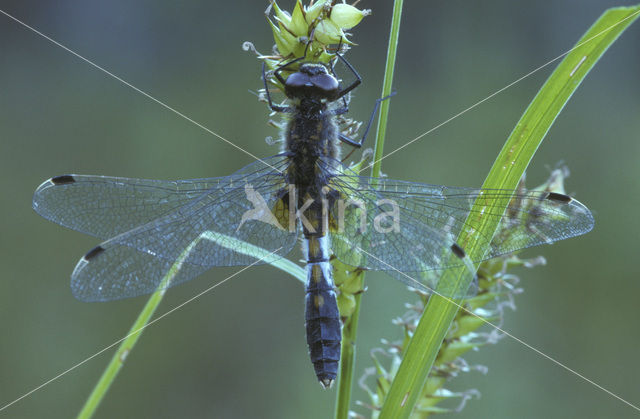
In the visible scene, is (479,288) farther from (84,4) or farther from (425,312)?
(84,4)

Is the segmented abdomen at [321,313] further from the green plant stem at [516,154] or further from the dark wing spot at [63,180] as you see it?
the dark wing spot at [63,180]

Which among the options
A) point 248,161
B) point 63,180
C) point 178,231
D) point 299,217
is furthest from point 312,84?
point 248,161

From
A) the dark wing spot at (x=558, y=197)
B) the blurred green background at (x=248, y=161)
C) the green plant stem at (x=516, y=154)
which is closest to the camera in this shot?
the green plant stem at (x=516, y=154)

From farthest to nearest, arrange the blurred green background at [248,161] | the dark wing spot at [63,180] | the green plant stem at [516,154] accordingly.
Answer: the blurred green background at [248,161]
the dark wing spot at [63,180]
the green plant stem at [516,154]

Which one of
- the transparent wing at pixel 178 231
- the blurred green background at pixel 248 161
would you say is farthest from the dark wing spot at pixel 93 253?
the blurred green background at pixel 248 161

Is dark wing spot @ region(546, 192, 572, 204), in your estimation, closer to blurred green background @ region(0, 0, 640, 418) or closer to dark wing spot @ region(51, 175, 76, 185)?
dark wing spot @ region(51, 175, 76, 185)

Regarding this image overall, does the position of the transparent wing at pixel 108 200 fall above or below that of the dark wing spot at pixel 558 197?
below

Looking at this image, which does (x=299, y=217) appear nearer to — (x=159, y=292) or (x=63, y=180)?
(x=159, y=292)
